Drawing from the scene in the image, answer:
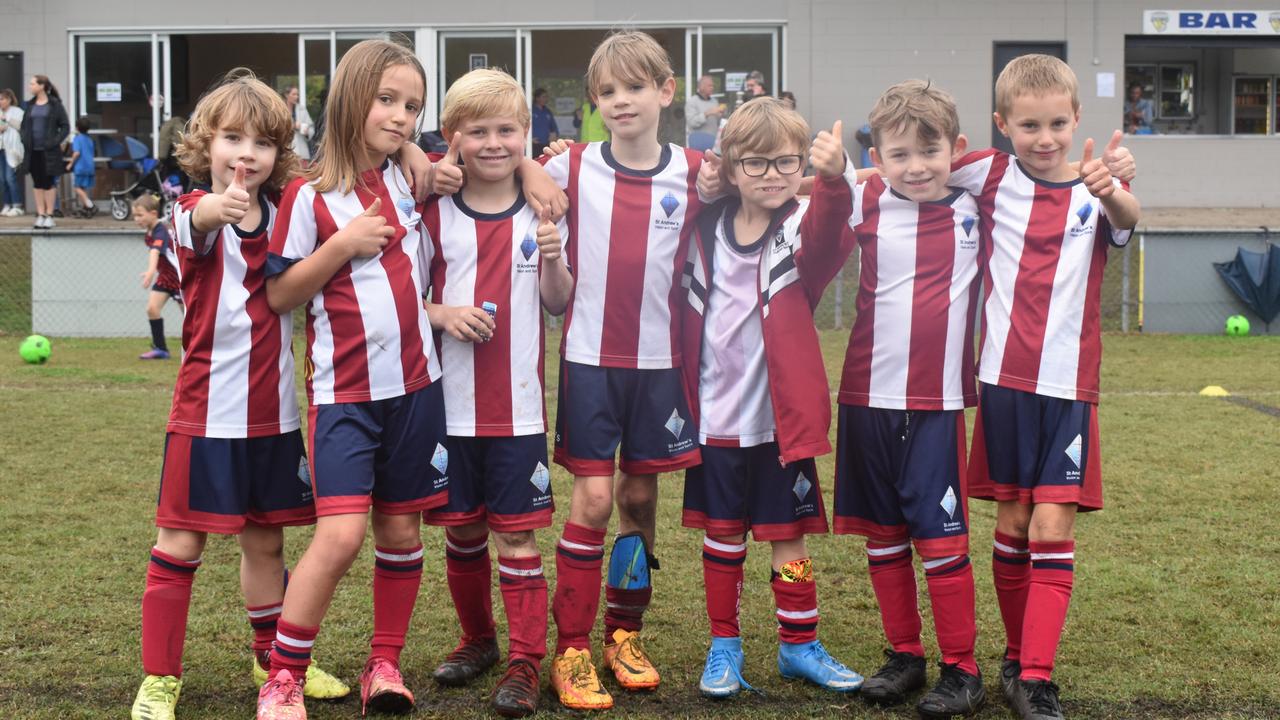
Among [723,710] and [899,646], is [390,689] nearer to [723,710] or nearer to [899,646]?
[723,710]

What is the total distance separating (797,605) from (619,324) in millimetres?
984

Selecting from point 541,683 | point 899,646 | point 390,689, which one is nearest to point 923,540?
point 899,646

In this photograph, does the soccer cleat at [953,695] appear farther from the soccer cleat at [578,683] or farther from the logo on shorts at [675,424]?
the logo on shorts at [675,424]

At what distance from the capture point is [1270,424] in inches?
321

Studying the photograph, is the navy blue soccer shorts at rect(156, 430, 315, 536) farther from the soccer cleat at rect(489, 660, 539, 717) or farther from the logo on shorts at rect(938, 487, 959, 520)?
the logo on shorts at rect(938, 487, 959, 520)

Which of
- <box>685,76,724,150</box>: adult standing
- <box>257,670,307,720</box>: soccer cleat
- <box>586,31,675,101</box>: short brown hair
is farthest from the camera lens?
<box>685,76,724,150</box>: adult standing

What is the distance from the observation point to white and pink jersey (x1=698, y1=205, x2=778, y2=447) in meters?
3.80

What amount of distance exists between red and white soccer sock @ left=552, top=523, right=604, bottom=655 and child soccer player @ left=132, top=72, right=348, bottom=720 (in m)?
0.88

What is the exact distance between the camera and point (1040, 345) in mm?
3609

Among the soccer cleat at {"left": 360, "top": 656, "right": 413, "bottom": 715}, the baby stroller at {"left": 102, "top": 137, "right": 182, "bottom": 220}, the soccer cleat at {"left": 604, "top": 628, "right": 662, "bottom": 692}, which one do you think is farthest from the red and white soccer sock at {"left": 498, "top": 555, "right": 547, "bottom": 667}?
the baby stroller at {"left": 102, "top": 137, "right": 182, "bottom": 220}

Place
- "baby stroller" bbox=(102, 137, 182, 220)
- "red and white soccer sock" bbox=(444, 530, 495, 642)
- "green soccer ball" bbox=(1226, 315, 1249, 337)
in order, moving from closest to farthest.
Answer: "red and white soccer sock" bbox=(444, 530, 495, 642) < "green soccer ball" bbox=(1226, 315, 1249, 337) < "baby stroller" bbox=(102, 137, 182, 220)

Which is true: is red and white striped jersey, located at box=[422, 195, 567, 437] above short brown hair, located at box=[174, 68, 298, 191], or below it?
below

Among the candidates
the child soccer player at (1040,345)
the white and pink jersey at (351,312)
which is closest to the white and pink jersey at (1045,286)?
the child soccer player at (1040,345)

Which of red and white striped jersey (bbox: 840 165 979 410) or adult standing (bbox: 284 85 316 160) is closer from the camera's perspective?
red and white striped jersey (bbox: 840 165 979 410)
